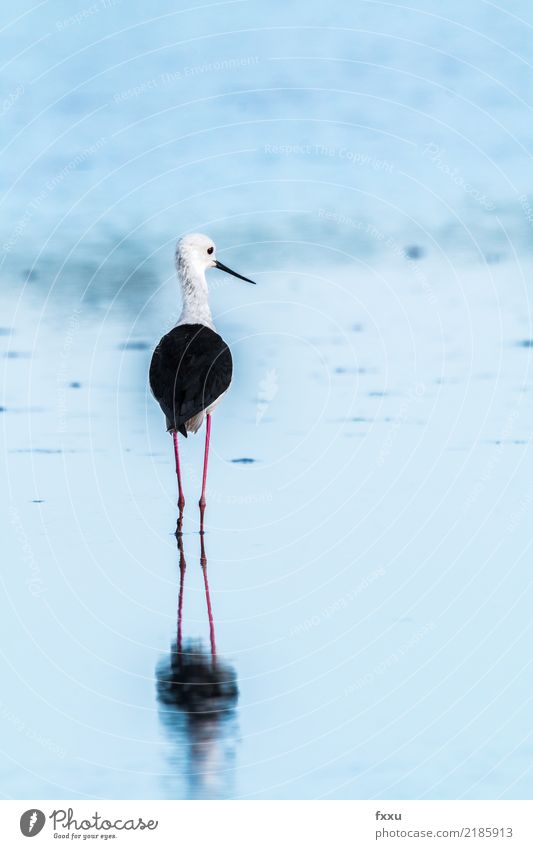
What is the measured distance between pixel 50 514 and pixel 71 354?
212 inches

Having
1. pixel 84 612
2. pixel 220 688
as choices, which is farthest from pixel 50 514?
pixel 220 688

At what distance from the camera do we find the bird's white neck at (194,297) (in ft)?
43.2

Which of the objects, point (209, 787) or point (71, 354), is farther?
point (71, 354)

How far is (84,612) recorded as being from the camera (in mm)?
9586

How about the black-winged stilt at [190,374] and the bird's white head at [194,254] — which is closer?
the black-winged stilt at [190,374]

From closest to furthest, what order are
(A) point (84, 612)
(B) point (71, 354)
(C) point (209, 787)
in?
(C) point (209, 787) < (A) point (84, 612) < (B) point (71, 354)

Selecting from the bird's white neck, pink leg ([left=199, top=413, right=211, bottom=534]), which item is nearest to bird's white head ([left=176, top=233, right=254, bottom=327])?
the bird's white neck

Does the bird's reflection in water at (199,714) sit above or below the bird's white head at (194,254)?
below

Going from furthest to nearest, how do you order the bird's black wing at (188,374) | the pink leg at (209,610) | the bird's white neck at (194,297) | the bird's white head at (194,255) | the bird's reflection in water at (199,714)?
the bird's white head at (194,255)
the bird's white neck at (194,297)
the bird's black wing at (188,374)
the pink leg at (209,610)
the bird's reflection in water at (199,714)

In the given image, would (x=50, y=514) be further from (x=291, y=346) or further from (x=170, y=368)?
(x=291, y=346)

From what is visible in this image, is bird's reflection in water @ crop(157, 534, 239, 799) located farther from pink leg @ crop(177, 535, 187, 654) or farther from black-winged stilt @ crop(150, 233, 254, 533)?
black-winged stilt @ crop(150, 233, 254, 533)

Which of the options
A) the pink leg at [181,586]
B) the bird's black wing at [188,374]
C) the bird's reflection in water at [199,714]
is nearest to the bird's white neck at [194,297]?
the bird's black wing at [188,374]

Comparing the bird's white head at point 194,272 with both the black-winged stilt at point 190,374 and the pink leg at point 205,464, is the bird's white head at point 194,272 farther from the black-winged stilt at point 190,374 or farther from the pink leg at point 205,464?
the pink leg at point 205,464

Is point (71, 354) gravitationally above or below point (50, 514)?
above
